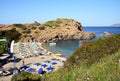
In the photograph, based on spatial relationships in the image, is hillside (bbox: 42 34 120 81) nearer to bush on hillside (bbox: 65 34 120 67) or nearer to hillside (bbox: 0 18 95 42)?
bush on hillside (bbox: 65 34 120 67)

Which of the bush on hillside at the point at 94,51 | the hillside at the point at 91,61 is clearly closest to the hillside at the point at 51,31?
the bush on hillside at the point at 94,51

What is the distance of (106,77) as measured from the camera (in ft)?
26.9

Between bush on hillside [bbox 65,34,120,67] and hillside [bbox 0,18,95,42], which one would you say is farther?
hillside [bbox 0,18,95,42]

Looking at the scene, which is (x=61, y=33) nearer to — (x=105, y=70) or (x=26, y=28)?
(x=26, y=28)

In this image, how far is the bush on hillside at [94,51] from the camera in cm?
1522

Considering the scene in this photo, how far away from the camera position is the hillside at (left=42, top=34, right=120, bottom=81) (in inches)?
364

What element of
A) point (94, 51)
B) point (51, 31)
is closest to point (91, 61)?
point (94, 51)

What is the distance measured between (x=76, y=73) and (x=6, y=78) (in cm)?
1476

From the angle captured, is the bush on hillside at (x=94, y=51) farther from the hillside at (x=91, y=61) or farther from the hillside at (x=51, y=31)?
the hillside at (x=51, y=31)

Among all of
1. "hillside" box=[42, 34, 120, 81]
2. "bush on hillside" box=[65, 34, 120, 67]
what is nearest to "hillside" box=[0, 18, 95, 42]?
"bush on hillside" box=[65, 34, 120, 67]

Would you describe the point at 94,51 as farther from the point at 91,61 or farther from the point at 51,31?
the point at 51,31

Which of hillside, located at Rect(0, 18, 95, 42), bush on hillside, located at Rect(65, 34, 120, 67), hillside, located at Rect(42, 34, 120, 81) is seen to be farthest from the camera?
hillside, located at Rect(0, 18, 95, 42)

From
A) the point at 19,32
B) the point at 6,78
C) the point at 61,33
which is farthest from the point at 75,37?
the point at 6,78

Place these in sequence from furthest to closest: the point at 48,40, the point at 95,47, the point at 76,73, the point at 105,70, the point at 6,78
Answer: the point at 48,40
the point at 6,78
the point at 95,47
the point at 76,73
the point at 105,70
